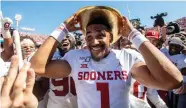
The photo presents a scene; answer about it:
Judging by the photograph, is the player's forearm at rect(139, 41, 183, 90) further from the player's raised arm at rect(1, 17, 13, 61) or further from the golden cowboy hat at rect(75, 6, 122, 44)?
the player's raised arm at rect(1, 17, 13, 61)

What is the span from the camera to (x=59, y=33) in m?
A: 2.93

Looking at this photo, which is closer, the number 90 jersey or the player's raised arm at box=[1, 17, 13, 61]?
the number 90 jersey

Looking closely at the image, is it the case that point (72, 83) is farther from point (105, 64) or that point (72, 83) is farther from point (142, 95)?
point (105, 64)

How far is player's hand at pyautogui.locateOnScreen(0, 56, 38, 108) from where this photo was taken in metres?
1.20

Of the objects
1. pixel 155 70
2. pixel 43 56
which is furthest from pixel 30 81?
pixel 43 56

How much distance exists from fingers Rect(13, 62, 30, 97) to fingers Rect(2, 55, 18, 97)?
0.05 feet

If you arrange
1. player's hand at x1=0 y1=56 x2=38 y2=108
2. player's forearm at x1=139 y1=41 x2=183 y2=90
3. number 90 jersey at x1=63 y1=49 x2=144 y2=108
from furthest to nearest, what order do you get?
number 90 jersey at x1=63 y1=49 x2=144 y2=108, player's forearm at x1=139 y1=41 x2=183 y2=90, player's hand at x1=0 y1=56 x2=38 y2=108

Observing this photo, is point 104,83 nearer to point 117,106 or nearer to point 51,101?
point 117,106

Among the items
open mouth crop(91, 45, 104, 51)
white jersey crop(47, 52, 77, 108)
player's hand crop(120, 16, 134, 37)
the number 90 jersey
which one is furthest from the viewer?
white jersey crop(47, 52, 77, 108)

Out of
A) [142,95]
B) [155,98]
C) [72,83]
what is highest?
[72,83]

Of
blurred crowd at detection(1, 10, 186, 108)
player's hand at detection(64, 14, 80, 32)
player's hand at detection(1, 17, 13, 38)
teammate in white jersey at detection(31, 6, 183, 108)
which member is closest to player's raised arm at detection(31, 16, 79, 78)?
teammate in white jersey at detection(31, 6, 183, 108)

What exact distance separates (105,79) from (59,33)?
0.62 metres

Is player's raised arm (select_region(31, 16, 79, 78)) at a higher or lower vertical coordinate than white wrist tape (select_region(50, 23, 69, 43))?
lower

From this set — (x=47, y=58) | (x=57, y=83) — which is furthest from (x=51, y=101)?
(x=47, y=58)
